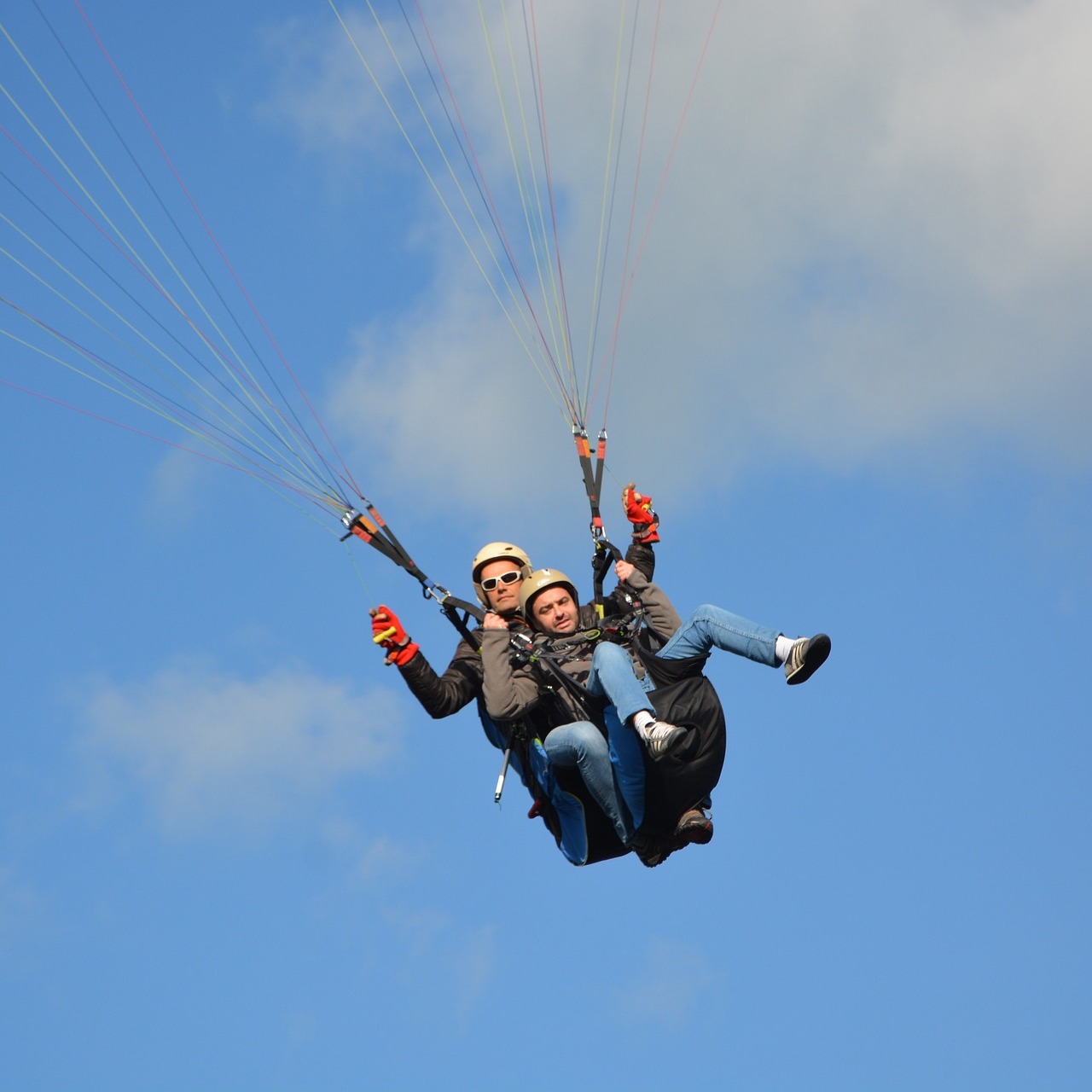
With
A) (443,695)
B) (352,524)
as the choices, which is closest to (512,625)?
(443,695)

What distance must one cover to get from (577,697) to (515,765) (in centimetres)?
112

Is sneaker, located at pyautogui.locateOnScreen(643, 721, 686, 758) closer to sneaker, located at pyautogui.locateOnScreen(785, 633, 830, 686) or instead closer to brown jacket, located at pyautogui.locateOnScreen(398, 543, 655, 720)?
sneaker, located at pyautogui.locateOnScreen(785, 633, 830, 686)

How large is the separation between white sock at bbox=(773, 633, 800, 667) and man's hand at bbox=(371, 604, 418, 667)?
2609 mm

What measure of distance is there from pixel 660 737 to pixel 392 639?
A: 2444mm

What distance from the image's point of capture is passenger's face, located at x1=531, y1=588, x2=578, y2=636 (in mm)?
11523

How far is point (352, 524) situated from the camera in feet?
40.9

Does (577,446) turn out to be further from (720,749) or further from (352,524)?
(720,749)

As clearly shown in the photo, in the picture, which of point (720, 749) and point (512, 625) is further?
point (512, 625)

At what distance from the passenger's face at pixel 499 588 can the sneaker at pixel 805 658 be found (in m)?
2.38

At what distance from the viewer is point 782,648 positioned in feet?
→ 34.5

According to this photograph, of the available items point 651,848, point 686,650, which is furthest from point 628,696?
point 651,848

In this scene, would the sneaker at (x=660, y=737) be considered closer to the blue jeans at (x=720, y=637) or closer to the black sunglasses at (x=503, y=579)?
the blue jeans at (x=720, y=637)

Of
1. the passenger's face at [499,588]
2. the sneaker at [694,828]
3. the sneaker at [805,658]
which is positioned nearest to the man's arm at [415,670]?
the passenger's face at [499,588]

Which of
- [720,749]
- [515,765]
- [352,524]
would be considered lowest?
[720,749]
